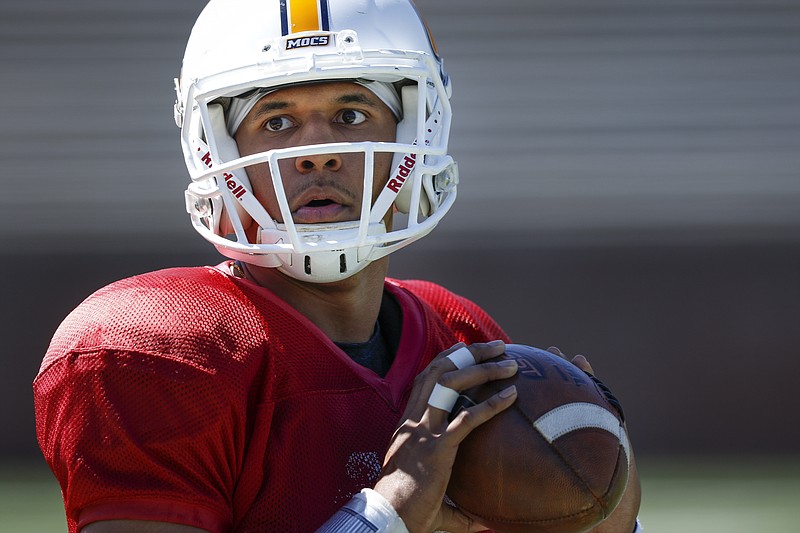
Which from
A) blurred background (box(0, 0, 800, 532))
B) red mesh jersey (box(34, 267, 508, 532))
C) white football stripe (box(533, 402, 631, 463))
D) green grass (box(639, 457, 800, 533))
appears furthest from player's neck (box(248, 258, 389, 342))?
blurred background (box(0, 0, 800, 532))

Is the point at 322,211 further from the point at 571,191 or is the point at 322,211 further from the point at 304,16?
the point at 571,191

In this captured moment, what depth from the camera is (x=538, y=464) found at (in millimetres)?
1497

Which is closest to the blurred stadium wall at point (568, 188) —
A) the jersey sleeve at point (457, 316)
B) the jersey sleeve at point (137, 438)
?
the jersey sleeve at point (457, 316)

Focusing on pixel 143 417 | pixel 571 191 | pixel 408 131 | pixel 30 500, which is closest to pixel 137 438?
pixel 143 417

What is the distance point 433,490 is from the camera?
4.84 feet

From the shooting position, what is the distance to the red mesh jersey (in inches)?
56.1

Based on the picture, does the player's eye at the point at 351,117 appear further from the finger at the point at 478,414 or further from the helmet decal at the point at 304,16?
the finger at the point at 478,414

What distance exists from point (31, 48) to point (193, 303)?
12.2 ft

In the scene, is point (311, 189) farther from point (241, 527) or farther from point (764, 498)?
point (764, 498)

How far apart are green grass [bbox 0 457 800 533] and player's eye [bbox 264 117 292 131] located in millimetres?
2309

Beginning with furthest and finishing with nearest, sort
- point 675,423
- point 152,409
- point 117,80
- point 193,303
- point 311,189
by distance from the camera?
1. point 117,80
2. point 675,423
3. point 311,189
4. point 193,303
5. point 152,409

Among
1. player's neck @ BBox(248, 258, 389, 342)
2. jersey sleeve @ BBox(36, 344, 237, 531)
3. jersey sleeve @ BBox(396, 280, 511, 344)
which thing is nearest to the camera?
jersey sleeve @ BBox(36, 344, 237, 531)

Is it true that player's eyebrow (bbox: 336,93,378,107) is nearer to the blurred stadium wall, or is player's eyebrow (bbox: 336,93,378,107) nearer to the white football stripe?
the white football stripe

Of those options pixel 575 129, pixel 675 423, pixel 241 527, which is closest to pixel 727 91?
pixel 575 129
